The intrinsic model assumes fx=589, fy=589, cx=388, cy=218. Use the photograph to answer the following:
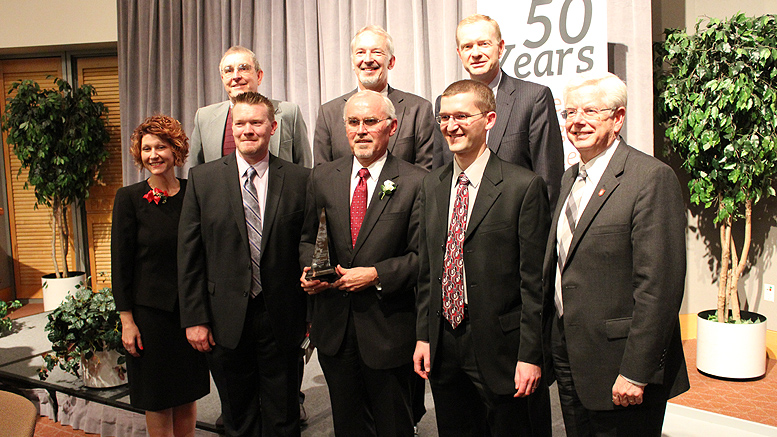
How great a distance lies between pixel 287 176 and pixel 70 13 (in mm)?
5221

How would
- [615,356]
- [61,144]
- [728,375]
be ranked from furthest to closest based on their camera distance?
1. [61,144]
2. [728,375]
3. [615,356]

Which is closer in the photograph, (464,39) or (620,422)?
(620,422)

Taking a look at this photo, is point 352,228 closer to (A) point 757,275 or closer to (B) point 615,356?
(B) point 615,356

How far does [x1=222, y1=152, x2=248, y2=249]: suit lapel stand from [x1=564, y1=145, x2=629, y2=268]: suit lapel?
46.5 inches

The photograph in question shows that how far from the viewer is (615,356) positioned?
5.31 feet

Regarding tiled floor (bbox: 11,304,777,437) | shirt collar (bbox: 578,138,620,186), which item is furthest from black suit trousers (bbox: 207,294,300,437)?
tiled floor (bbox: 11,304,777,437)

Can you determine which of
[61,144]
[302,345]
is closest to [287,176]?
[302,345]

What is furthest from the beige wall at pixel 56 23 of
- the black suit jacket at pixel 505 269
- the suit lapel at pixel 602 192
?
the suit lapel at pixel 602 192

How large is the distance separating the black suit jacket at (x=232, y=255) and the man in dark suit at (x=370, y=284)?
0.43 feet

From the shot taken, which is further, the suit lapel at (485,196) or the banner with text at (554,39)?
the banner with text at (554,39)

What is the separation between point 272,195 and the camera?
222cm

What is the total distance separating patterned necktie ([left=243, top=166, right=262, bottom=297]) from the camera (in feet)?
7.18

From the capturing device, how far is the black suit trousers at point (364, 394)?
2.05m

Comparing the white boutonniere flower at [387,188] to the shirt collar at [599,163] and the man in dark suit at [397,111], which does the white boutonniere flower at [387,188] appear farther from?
the shirt collar at [599,163]
